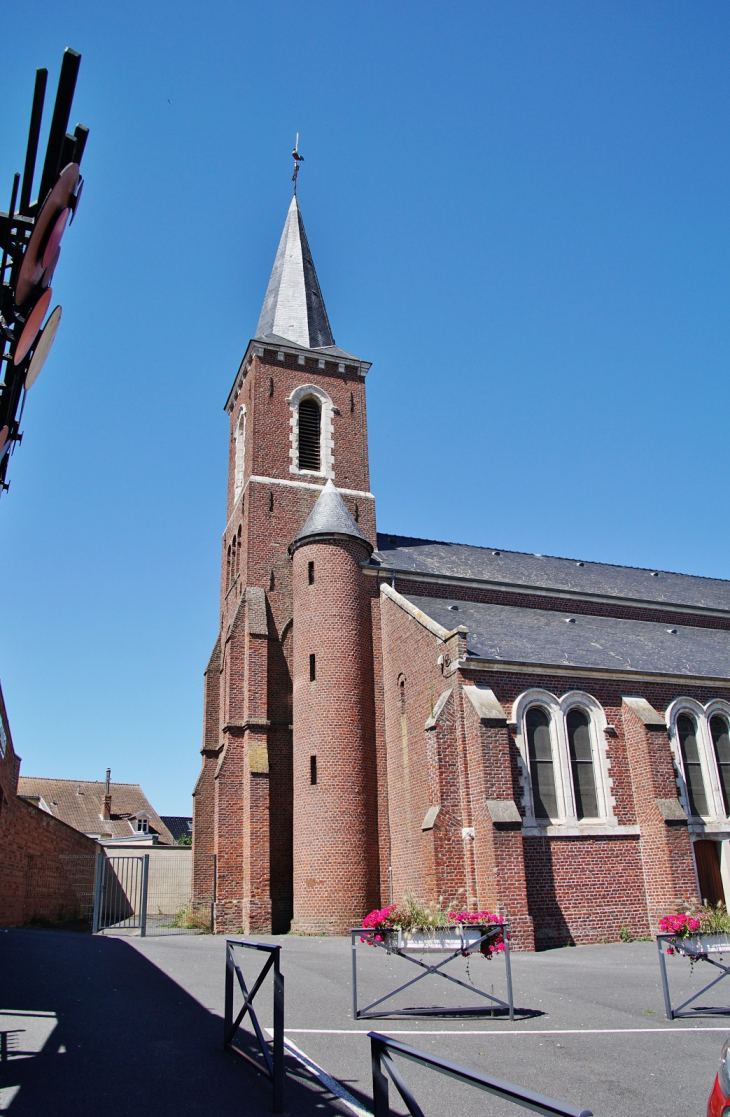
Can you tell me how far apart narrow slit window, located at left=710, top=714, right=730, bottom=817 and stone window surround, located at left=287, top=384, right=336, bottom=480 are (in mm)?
14276

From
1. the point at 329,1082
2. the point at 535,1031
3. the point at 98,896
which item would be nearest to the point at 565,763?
the point at 535,1031

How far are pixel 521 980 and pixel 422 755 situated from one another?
7937mm

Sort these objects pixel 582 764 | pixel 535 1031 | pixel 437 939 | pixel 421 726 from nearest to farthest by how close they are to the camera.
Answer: pixel 535 1031 → pixel 437 939 → pixel 582 764 → pixel 421 726

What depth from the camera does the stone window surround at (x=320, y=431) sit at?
27047mm

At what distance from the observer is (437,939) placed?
952cm

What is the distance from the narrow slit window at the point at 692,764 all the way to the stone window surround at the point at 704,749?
0.10 metres

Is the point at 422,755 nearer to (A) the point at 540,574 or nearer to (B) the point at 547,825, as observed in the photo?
(B) the point at 547,825

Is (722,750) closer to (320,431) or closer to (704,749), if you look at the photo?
(704,749)

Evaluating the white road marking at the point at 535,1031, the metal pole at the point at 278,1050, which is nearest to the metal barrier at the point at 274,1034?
the metal pole at the point at 278,1050

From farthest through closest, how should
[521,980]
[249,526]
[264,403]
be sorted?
[264,403], [249,526], [521,980]

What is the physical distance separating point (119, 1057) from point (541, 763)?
13.7 metres

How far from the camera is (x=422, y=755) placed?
19.4m

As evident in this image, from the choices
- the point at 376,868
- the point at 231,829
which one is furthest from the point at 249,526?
the point at 376,868

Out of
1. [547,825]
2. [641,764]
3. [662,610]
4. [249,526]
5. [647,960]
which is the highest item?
[249,526]
